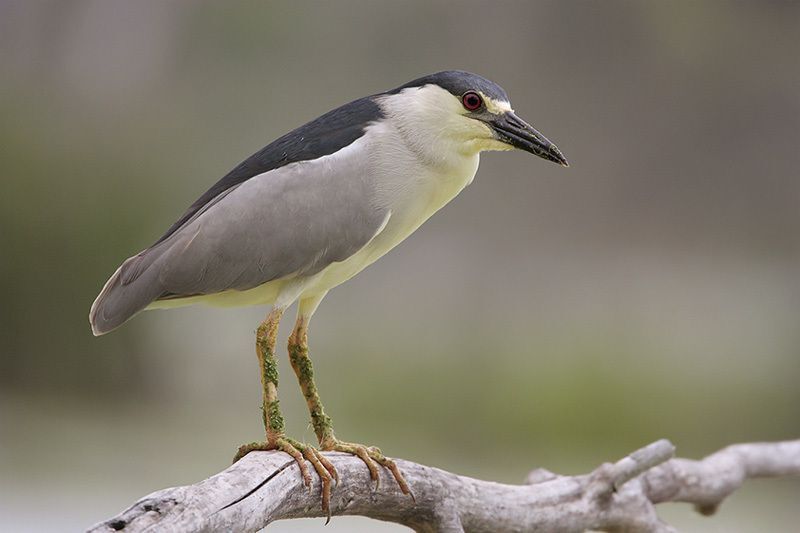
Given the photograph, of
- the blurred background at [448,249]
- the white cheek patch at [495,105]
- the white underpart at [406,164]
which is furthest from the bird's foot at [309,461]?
the blurred background at [448,249]

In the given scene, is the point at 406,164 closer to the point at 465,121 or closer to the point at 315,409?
the point at 465,121

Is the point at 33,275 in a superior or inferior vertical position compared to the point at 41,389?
superior

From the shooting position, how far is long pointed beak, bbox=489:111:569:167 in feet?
6.06

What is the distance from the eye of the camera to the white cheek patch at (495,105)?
1853 mm

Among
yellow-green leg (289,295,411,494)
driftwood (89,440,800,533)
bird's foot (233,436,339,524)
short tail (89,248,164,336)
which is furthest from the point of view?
yellow-green leg (289,295,411,494)

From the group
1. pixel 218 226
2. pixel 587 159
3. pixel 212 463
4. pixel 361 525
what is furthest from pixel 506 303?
pixel 218 226

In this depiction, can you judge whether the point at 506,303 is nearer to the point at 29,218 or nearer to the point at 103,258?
the point at 103,258

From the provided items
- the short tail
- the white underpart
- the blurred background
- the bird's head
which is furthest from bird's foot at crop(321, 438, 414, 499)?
the blurred background

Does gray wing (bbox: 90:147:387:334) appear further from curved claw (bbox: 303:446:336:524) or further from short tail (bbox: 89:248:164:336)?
curved claw (bbox: 303:446:336:524)

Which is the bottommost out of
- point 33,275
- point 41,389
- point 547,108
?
point 41,389

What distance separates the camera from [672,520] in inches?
171

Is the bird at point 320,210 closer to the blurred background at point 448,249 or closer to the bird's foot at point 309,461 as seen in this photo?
the bird's foot at point 309,461

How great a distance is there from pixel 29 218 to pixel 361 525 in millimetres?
1957

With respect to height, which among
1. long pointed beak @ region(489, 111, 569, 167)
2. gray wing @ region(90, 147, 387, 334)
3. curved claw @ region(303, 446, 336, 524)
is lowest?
curved claw @ region(303, 446, 336, 524)
